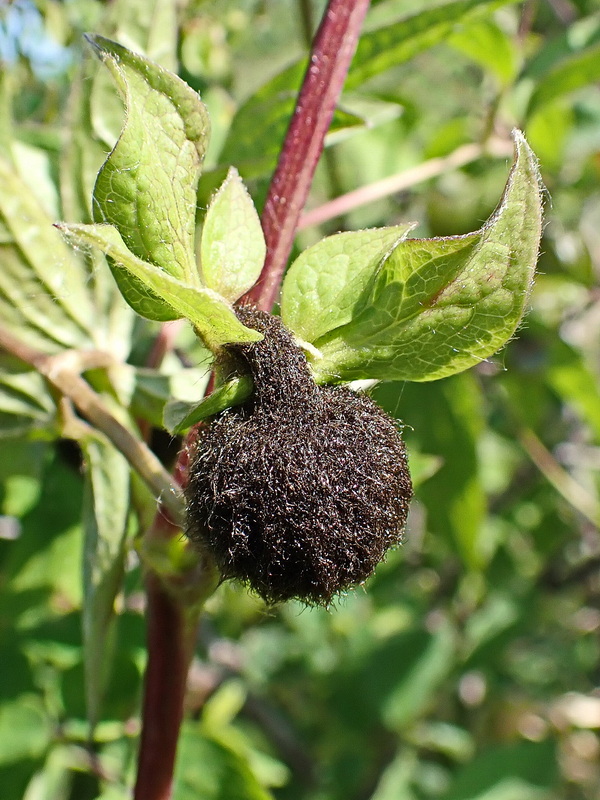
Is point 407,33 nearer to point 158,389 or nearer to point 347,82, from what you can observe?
point 347,82

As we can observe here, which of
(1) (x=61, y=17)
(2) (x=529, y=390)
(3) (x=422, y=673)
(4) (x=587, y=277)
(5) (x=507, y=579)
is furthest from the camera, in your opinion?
(5) (x=507, y=579)

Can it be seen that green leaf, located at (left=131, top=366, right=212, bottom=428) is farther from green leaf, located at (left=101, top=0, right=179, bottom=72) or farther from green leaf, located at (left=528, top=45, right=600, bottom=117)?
green leaf, located at (left=528, top=45, right=600, bottom=117)

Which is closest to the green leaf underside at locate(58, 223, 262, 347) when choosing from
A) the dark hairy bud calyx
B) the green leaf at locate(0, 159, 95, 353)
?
the dark hairy bud calyx

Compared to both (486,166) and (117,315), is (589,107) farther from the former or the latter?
(117,315)

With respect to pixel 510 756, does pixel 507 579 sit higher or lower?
higher

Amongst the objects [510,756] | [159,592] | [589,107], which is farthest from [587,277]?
[159,592]

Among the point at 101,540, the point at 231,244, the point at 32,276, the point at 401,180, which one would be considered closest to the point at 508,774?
the point at 401,180
